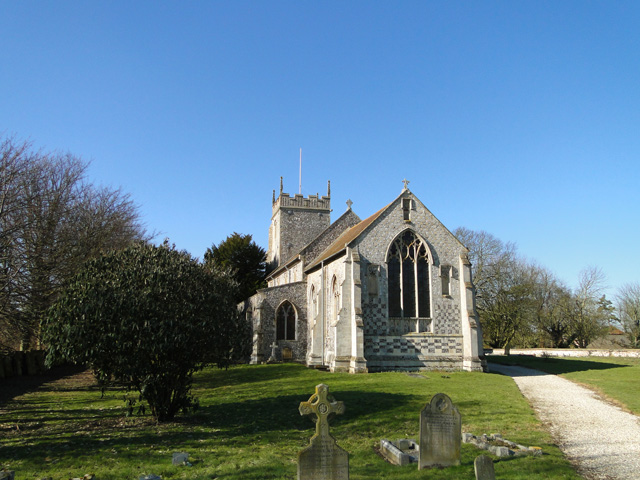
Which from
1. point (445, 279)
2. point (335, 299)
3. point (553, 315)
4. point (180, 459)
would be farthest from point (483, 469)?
point (553, 315)

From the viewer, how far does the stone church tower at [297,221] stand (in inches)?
1708

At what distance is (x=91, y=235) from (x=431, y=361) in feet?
62.5

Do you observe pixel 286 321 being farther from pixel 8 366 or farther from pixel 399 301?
pixel 8 366

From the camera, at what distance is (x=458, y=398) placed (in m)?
14.9

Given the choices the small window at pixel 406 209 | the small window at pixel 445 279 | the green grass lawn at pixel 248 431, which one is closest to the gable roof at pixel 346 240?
the small window at pixel 406 209

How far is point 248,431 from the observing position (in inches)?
434

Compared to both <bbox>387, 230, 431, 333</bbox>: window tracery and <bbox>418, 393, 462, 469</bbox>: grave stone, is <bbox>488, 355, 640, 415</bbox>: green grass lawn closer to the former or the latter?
<bbox>387, 230, 431, 333</bbox>: window tracery

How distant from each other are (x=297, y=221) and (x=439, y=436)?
36417 millimetres

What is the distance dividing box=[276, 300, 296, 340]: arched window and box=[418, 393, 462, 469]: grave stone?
23439mm

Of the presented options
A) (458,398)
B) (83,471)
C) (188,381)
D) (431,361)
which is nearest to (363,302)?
(431,361)

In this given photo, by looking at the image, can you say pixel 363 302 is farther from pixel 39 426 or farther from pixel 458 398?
pixel 39 426

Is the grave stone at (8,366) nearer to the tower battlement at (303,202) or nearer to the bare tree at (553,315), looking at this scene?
the tower battlement at (303,202)

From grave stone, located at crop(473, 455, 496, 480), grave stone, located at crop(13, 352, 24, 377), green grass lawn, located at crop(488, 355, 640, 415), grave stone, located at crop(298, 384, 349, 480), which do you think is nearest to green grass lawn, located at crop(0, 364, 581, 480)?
grave stone, located at crop(298, 384, 349, 480)

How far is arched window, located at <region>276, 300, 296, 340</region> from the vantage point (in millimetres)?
31125
